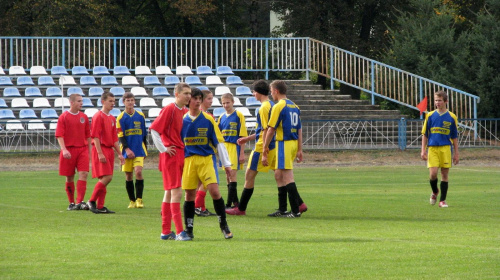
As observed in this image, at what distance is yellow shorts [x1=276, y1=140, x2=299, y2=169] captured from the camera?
1274cm

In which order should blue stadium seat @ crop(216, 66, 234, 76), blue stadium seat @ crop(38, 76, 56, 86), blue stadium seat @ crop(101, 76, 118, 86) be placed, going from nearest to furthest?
1. blue stadium seat @ crop(38, 76, 56, 86)
2. blue stadium seat @ crop(101, 76, 118, 86)
3. blue stadium seat @ crop(216, 66, 234, 76)

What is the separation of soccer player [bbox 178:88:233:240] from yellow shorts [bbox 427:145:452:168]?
598 centimetres

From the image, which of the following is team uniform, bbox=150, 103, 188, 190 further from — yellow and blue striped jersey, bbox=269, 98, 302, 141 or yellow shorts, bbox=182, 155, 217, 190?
yellow and blue striped jersey, bbox=269, 98, 302, 141

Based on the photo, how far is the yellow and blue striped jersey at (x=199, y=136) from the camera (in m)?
9.78

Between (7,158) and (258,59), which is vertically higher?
(258,59)

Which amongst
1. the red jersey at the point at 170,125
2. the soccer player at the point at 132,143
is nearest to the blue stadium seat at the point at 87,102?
the soccer player at the point at 132,143

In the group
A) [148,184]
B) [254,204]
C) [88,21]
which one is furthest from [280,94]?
[88,21]

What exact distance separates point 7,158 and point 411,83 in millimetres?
16306

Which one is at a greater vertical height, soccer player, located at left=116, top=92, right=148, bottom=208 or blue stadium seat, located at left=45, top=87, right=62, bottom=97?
blue stadium seat, located at left=45, top=87, right=62, bottom=97

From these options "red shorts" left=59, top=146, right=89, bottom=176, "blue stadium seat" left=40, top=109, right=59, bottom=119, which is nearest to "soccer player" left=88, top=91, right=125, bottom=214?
"red shorts" left=59, top=146, right=89, bottom=176

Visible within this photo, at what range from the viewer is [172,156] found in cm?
984

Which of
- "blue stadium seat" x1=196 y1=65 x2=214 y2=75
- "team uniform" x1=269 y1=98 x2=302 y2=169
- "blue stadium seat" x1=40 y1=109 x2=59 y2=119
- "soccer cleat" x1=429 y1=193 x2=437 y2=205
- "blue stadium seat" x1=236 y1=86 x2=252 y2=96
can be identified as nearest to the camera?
"team uniform" x1=269 y1=98 x2=302 y2=169

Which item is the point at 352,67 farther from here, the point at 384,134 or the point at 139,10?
the point at 139,10

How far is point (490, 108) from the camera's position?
34.9 meters
